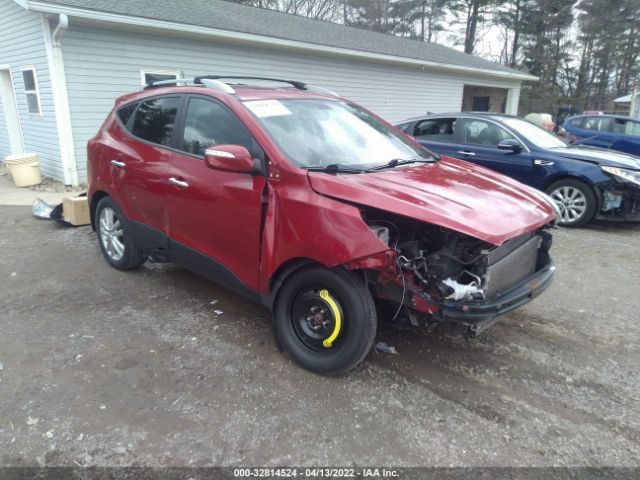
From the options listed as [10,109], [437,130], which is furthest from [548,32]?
[10,109]

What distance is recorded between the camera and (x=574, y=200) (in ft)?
21.9

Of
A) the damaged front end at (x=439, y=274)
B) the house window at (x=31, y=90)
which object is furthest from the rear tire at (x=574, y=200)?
the house window at (x=31, y=90)

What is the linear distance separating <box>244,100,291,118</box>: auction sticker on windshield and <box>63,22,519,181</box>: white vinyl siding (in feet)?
22.8

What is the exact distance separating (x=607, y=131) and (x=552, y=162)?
679 cm

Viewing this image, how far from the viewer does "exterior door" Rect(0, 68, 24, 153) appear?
10742mm

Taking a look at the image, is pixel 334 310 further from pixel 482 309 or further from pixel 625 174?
pixel 625 174

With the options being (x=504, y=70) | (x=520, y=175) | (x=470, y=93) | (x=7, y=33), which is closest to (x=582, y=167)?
(x=520, y=175)

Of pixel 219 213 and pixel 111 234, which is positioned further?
pixel 111 234

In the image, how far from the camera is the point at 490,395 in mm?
2881

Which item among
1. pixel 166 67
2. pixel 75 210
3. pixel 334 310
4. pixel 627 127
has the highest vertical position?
pixel 166 67

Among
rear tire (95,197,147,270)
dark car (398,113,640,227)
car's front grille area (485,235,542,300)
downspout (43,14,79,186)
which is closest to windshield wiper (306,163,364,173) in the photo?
car's front grille area (485,235,542,300)

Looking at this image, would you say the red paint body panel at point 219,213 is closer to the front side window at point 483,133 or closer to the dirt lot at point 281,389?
the dirt lot at point 281,389

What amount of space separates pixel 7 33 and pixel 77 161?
3.52 metres

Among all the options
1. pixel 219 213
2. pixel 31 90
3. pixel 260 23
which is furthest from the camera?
pixel 260 23
